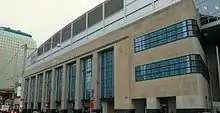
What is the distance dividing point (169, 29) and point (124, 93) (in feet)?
39.2

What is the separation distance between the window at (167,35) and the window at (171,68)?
2664 millimetres

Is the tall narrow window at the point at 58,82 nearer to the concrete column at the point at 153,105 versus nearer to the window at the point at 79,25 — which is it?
the window at the point at 79,25

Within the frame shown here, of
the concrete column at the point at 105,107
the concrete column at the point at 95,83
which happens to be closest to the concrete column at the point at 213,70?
the concrete column at the point at 105,107

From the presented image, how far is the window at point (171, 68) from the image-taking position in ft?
99.3

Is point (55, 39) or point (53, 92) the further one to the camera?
point (55, 39)

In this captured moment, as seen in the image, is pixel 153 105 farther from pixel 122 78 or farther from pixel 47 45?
pixel 47 45

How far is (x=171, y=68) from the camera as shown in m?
32.3

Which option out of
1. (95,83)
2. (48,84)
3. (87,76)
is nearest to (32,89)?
(48,84)

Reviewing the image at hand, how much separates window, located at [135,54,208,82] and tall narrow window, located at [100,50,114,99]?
25.8ft

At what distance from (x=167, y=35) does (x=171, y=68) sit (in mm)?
4531

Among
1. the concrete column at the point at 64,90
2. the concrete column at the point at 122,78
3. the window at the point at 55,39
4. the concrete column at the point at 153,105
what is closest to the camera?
the concrete column at the point at 153,105

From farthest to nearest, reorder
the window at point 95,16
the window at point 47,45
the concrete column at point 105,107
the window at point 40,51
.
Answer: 1. the window at point 40,51
2. the window at point 47,45
3. the window at point 95,16
4. the concrete column at point 105,107

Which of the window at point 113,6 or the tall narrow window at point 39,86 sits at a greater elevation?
the window at point 113,6

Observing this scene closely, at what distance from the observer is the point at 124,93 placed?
128 feet
